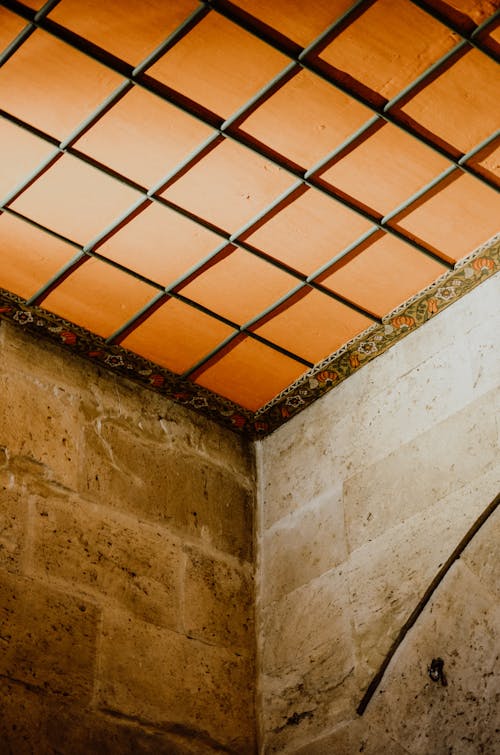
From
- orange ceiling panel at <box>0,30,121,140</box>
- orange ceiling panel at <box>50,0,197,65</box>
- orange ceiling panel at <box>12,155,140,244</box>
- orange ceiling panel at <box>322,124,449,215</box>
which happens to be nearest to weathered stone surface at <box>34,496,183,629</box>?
orange ceiling panel at <box>12,155,140,244</box>

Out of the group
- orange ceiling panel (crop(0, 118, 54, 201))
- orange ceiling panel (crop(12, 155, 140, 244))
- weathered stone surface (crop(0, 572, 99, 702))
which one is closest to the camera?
weathered stone surface (crop(0, 572, 99, 702))

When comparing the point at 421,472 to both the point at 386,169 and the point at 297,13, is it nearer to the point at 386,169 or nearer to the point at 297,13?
the point at 386,169

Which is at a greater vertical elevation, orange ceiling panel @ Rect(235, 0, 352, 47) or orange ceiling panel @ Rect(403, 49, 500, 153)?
orange ceiling panel @ Rect(235, 0, 352, 47)

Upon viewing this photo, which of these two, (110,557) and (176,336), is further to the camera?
(176,336)

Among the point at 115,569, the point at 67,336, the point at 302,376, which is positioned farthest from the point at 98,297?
the point at 115,569

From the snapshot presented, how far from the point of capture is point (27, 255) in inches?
158

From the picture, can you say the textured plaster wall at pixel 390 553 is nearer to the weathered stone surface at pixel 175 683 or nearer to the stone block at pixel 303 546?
the stone block at pixel 303 546

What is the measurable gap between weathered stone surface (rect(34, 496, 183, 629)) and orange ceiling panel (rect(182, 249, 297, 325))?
866 millimetres

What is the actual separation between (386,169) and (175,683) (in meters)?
1.89

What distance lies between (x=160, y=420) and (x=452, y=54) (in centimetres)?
185

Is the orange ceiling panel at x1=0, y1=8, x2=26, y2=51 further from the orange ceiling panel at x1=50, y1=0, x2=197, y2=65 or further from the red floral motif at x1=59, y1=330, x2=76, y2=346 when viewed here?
the red floral motif at x1=59, y1=330, x2=76, y2=346

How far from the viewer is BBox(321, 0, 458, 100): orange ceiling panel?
128 inches

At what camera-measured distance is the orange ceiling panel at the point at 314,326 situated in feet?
13.7

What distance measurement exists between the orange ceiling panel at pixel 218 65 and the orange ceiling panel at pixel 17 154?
494 millimetres
